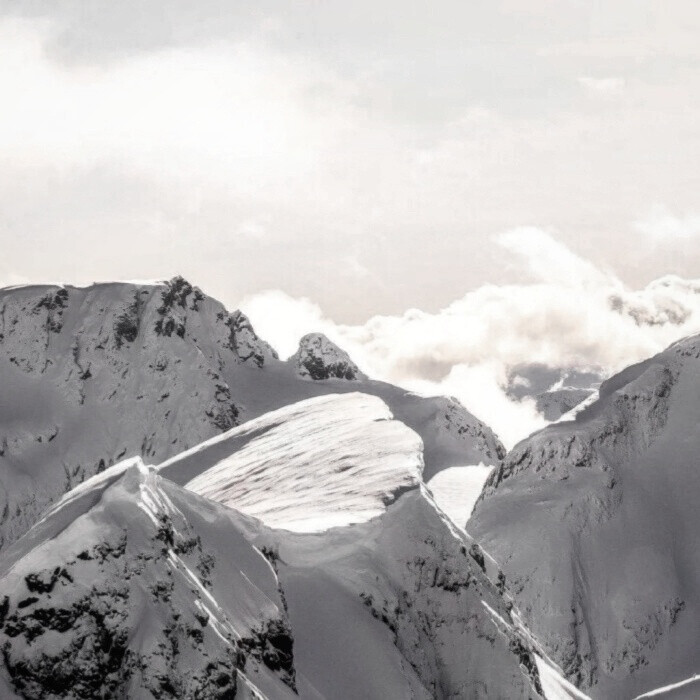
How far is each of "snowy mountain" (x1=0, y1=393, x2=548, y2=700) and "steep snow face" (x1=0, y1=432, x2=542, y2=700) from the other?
112 millimetres

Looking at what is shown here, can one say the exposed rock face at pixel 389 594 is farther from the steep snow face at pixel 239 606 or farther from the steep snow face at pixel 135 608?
the steep snow face at pixel 135 608

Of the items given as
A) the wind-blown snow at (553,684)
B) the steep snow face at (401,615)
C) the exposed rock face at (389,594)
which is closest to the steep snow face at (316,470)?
the exposed rock face at (389,594)

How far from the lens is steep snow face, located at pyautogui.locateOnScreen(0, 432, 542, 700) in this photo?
97250 mm

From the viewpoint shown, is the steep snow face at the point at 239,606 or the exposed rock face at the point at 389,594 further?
the exposed rock face at the point at 389,594

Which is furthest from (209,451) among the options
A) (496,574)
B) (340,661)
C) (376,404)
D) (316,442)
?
(340,661)

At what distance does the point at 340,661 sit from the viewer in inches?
4577

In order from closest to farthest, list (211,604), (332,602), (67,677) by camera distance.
Answer: 1. (67,677)
2. (211,604)
3. (332,602)

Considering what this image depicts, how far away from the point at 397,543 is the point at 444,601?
572 cm

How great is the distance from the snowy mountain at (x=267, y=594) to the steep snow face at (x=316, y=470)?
0.32 metres

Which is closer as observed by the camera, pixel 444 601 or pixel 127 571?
pixel 127 571

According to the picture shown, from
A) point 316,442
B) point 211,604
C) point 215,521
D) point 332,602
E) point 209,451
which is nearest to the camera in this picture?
point 211,604

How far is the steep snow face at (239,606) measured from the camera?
3829 inches

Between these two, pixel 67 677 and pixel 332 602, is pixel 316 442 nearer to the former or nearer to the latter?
pixel 332 602

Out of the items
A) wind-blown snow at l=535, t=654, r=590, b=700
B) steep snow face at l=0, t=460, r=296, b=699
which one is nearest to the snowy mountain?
steep snow face at l=0, t=460, r=296, b=699
